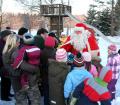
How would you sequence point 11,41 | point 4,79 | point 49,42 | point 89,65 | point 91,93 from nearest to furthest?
1. point 91,93
2. point 89,65
3. point 49,42
4. point 11,41
5. point 4,79

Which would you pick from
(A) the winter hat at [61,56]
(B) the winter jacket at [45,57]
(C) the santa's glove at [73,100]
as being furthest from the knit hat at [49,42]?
(C) the santa's glove at [73,100]

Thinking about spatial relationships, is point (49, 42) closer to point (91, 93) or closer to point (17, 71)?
point (17, 71)

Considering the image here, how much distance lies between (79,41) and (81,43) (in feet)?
0.18

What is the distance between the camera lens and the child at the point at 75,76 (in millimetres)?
6191

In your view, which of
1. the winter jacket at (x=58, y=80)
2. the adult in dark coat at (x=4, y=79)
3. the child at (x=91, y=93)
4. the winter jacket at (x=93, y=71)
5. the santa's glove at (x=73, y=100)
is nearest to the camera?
the child at (x=91, y=93)

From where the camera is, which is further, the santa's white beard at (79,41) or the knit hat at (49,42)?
the santa's white beard at (79,41)

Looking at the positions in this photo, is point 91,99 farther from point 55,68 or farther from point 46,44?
point 46,44

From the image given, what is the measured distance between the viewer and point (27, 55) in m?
7.31

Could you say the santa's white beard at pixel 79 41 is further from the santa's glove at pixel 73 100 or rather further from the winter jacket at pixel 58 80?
the santa's glove at pixel 73 100

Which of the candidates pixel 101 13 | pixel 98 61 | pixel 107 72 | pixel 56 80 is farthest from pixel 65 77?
pixel 101 13

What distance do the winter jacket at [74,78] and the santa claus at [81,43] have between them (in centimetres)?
174

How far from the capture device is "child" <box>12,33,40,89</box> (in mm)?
7289

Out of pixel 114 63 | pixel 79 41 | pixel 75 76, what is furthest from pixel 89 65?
pixel 114 63

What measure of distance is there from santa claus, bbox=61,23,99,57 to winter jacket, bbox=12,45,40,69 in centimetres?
87
